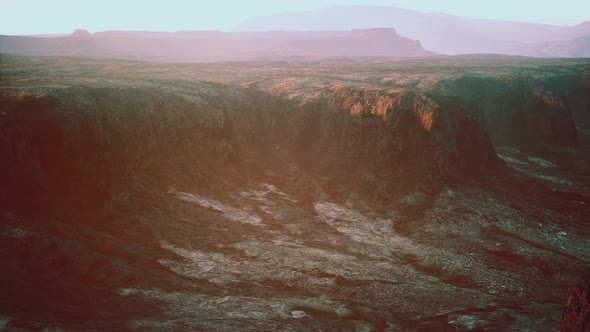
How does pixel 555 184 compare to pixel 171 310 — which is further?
pixel 555 184

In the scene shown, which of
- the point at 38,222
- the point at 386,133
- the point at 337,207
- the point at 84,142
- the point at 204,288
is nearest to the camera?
the point at 204,288

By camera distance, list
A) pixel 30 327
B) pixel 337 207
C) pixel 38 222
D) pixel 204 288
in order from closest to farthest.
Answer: pixel 30 327, pixel 204 288, pixel 38 222, pixel 337 207

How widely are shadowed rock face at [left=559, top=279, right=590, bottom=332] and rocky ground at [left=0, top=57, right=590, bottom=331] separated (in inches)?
405

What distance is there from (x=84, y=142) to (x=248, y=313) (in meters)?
26.5

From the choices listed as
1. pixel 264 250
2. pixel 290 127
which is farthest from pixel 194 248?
pixel 290 127

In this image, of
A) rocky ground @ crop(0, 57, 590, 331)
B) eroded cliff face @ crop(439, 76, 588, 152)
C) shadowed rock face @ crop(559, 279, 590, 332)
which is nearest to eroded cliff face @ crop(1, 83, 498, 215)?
rocky ground @ crop(0, 57, 590, 331)

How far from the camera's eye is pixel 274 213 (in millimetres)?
44562

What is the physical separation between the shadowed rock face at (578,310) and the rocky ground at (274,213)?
33.7 feet

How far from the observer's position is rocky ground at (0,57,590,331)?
26609mm

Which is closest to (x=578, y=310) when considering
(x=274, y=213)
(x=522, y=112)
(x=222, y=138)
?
(x=274, y=213)

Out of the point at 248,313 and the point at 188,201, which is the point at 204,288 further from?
the point at 188,201

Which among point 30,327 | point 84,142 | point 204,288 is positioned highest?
point 84,142

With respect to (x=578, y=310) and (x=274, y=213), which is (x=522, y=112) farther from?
(x=578, y=310)

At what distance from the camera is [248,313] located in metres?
25.6
